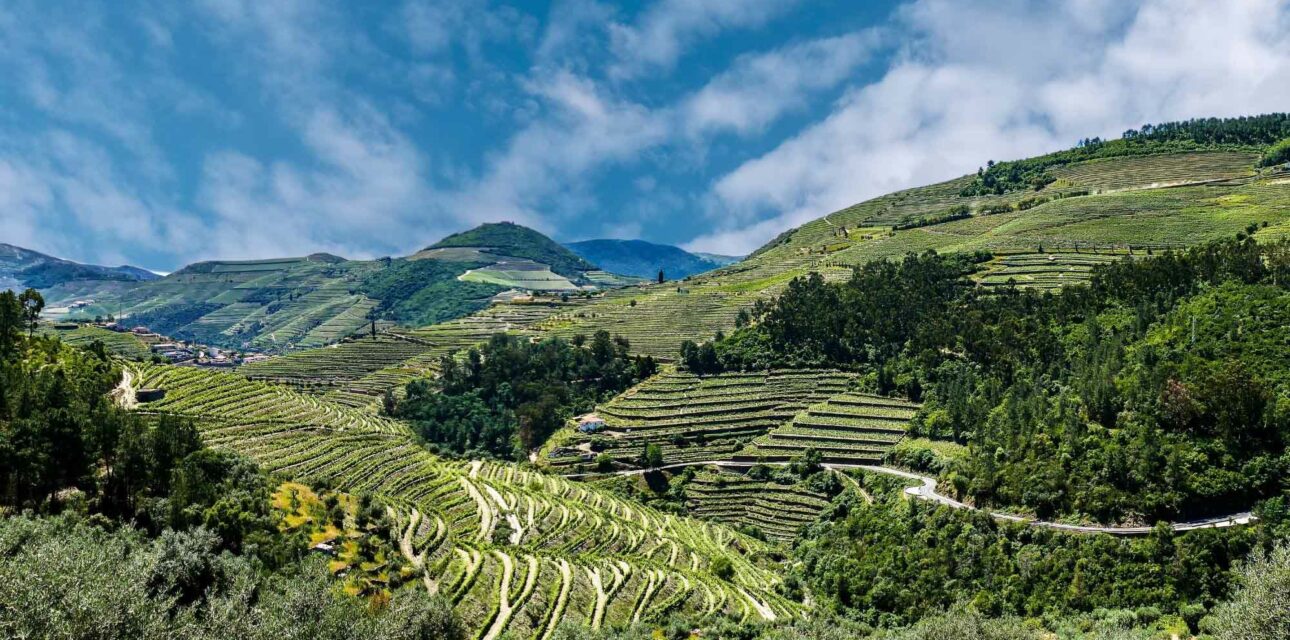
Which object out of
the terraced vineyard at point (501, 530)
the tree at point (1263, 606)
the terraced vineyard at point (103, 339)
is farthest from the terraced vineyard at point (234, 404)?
the terraced vineyard at point (103, 339)

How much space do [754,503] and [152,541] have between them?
6362 cm

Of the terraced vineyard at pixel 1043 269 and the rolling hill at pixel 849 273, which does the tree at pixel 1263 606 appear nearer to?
the rolling hill at pixel 849 273

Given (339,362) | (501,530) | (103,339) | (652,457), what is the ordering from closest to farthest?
1. (501,530)
2. (652,457)
3. (103,339)
4. (339,362)

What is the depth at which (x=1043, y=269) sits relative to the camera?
445 ft

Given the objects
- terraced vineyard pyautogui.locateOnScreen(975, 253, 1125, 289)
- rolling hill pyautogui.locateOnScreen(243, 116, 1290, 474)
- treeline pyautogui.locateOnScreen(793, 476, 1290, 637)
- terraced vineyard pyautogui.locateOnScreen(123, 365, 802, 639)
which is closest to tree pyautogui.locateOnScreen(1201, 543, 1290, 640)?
treeline pyautogui.locateOnScreen(793, 476, 1290, 637)

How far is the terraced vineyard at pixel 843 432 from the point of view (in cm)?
9156

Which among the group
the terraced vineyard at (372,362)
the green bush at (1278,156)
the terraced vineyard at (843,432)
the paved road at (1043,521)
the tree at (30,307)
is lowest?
the paved road at (1043,521)

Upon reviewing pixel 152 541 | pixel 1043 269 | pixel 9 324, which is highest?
pixel 1043 269

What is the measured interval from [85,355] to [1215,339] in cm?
12030

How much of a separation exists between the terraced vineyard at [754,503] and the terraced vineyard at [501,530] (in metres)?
4.80

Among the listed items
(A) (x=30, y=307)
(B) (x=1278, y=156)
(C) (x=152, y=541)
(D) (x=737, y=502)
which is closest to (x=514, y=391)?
(D) (x=737, y=502)

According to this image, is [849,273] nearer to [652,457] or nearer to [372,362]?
[652,457]

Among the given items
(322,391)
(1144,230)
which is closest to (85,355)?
(322,391)

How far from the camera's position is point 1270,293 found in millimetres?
79750
